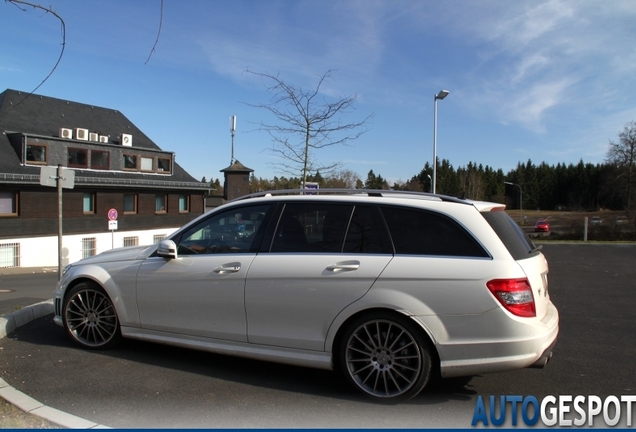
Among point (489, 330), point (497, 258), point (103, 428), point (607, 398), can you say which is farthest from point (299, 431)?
point (607, 398)

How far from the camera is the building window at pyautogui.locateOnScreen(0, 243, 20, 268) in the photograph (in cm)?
2948

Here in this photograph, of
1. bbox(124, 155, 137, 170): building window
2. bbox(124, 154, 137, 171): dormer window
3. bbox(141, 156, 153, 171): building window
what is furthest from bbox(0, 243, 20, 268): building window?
bbox(141, 156, 153, 171): building window

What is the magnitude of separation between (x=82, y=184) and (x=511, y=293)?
113ft

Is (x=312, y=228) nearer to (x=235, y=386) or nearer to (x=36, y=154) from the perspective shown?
(x=235, y=386)

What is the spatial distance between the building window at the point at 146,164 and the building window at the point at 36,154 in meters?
8.11

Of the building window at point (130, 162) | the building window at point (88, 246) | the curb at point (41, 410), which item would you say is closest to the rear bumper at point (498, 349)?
the curb at point (41, 410)

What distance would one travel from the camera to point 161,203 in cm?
4131

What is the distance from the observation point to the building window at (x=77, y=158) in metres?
36.1

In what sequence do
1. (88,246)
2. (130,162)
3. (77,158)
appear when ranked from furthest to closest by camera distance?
1. (130,162)
2. (77,158)
3. (88,246)

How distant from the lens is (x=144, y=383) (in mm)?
4504

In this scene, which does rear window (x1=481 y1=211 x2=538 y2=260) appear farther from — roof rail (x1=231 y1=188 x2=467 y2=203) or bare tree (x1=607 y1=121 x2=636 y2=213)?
bare tree (x1=607 y1=121 x2=636 y2=213)

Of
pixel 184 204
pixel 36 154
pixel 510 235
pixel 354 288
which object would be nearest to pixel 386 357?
pixel 354 288

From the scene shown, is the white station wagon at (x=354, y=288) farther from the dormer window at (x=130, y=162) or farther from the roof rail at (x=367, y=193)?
the dormer window at (x=130, y=162)

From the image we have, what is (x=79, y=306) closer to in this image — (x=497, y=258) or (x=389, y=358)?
(x=389, y=358)
